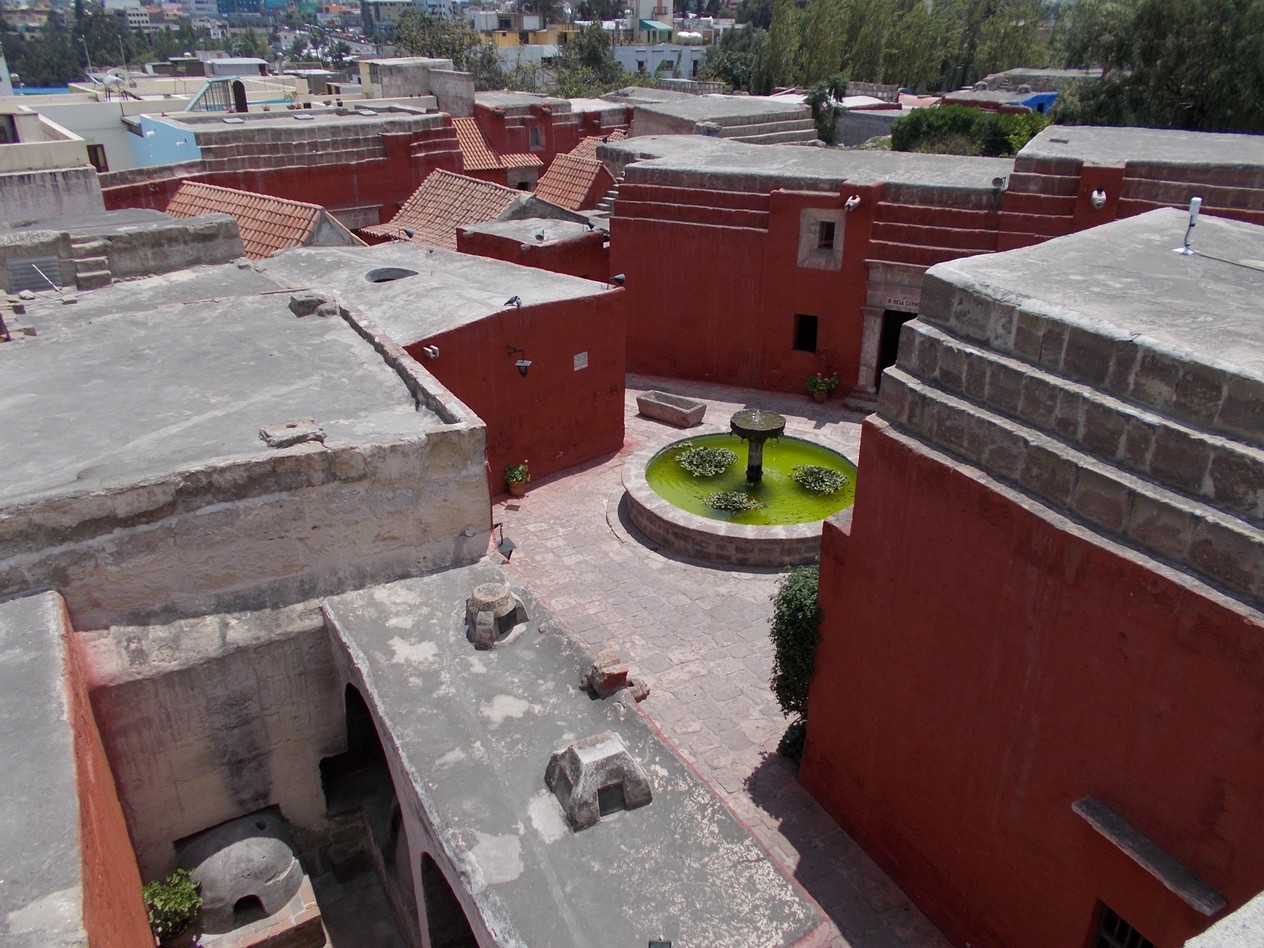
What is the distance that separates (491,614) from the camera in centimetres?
729

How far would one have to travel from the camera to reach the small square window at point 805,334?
18.3 meters

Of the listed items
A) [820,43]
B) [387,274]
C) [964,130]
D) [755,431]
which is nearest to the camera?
[755,431]

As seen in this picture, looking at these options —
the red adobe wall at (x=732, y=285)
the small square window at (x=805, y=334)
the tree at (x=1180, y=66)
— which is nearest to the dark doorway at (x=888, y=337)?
the red adobe wall at (x=732, y=285)

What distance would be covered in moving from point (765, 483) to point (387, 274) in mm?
A: 7184

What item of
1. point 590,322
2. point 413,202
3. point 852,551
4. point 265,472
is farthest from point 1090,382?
point 413,202

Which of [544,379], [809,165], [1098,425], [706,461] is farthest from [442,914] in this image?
[809,165]

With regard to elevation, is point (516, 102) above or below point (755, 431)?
above

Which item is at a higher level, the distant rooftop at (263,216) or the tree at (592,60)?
the tree at (592,60)

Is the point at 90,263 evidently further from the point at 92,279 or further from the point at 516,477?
the point at 516,477

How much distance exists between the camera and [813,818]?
899cm

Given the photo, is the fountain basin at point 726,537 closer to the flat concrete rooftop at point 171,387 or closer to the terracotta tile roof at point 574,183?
the flat concrete rooftop at point 171,387

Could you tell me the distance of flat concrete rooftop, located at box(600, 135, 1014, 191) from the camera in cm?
1730

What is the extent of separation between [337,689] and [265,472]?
201 cm

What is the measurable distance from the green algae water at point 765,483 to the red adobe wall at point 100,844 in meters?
8.91
